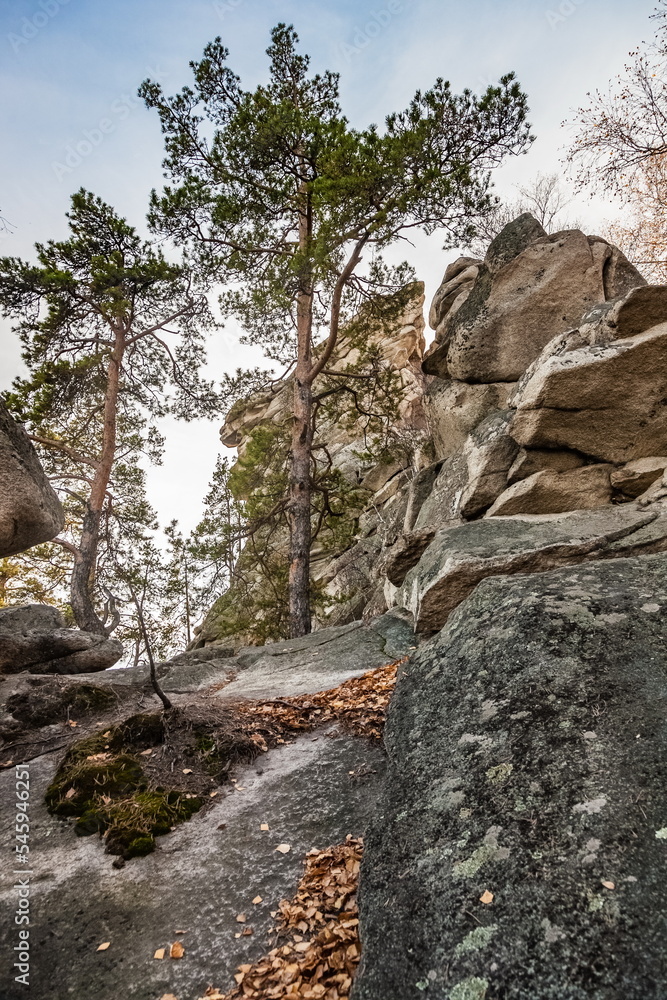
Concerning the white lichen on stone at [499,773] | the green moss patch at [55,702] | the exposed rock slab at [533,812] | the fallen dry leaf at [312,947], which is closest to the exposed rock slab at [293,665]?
the green moss patch at [55,702]

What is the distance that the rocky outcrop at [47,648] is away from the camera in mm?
9664

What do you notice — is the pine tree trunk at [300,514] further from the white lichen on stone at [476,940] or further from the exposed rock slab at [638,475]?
the white lichen on stone at [476,940]

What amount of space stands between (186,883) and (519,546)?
4.79 m

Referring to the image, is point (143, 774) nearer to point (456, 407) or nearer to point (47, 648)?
point (47, 648)

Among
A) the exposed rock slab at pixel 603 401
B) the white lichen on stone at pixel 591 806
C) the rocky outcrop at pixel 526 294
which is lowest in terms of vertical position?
the white lichen on stone at pixel 591 806

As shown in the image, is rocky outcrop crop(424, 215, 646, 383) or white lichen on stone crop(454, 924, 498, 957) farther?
rocky outcrop crop(424, 215, 646, 383)

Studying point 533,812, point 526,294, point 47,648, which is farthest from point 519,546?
point 47,648

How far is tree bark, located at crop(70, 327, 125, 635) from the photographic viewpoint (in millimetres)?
13711

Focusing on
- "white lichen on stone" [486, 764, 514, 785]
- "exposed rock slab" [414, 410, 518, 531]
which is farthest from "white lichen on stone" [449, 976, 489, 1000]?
"exposed rock slab" [414, 410, 518, 531]

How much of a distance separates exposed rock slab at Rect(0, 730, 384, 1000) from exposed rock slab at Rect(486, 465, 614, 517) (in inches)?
187

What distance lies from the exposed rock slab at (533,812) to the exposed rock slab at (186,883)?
90 centimetres

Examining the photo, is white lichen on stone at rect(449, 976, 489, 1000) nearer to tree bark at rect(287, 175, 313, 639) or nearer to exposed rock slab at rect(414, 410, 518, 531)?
exposed rock slab at rect(414, 410, 518, 531)

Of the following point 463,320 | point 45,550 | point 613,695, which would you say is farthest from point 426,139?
point 45,550

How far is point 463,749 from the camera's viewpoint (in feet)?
10.7
